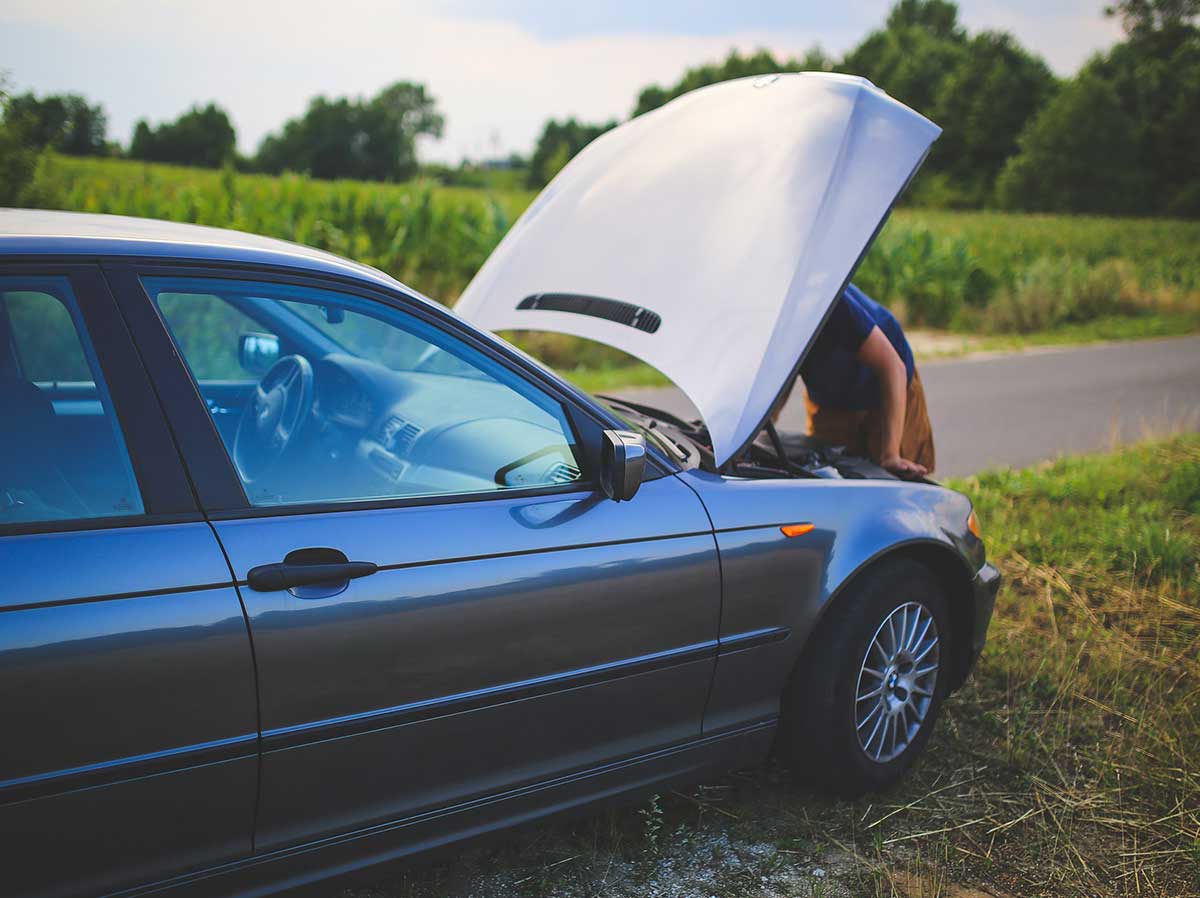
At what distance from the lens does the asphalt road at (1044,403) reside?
7574mm

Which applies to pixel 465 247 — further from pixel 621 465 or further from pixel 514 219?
pixel 621 465

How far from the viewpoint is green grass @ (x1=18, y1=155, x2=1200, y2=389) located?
37.2 ft

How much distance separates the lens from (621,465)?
2.32 m

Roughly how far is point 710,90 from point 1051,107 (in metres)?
70.5

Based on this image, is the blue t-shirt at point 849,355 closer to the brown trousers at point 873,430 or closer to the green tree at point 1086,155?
the brown trousers at point 873,430

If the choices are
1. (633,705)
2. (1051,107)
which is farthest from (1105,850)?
(1051,107)

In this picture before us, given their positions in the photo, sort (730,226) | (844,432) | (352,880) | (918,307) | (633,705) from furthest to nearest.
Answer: (918,307)
(844,432)
(730,226)
(633,705)
(352,880)

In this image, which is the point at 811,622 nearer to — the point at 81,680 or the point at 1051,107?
the point at 81,680

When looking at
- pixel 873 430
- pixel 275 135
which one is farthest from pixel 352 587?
pixel 275 135

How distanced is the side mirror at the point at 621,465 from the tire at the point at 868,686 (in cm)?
89

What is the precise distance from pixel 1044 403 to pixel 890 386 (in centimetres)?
615

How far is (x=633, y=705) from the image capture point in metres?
2.51

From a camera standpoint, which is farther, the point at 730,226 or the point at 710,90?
the point at 710,90

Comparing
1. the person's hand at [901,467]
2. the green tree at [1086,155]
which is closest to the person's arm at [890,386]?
the person's hand at [901,467]
